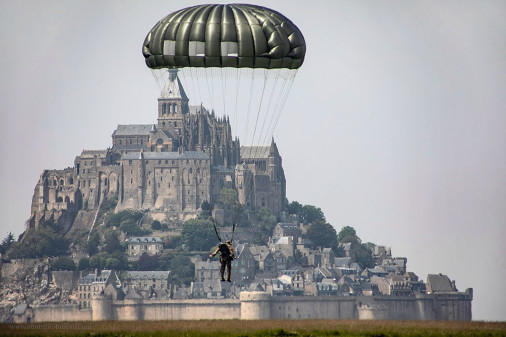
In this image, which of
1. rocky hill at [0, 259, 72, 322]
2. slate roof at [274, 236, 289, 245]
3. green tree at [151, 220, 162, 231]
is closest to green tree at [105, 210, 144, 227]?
green tree at [151, 220, 162, 231]

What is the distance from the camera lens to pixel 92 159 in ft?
609

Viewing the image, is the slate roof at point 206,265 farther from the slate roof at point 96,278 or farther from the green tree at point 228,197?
the green tree at point 228,197

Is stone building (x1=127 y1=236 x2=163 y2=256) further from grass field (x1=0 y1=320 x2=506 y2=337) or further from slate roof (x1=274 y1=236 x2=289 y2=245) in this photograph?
grass field (x1=0 y1=320 x2=506 y2=337)

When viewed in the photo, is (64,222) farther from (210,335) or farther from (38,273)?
(210,335)

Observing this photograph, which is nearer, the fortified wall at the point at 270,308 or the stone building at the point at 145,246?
the fortified wall at the point at 270,308

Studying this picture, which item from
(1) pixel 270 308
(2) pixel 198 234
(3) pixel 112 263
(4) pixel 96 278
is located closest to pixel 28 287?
(4) pixel 96 278

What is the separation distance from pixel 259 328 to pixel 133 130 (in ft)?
421

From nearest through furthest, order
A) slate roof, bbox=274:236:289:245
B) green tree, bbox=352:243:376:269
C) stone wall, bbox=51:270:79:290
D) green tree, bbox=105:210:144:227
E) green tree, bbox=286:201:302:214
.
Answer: stone wall, bbox=51:270:79:290, slate roof, bbox=274:236:289:245, green tree, bbox=105:210:144:227, green tree, bbox=352:243:376:269, green tree, bbox=286:201:302:214

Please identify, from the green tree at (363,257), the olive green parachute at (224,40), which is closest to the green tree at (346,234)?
Answer: the green tree at (363,257)

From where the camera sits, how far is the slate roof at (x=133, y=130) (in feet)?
624

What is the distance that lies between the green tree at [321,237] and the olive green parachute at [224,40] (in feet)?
409

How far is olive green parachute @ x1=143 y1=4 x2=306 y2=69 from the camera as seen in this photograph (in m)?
60.1

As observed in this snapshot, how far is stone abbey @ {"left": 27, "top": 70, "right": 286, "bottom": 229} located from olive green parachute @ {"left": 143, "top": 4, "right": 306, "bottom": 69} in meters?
116

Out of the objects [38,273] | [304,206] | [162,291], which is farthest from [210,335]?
[304,206]
